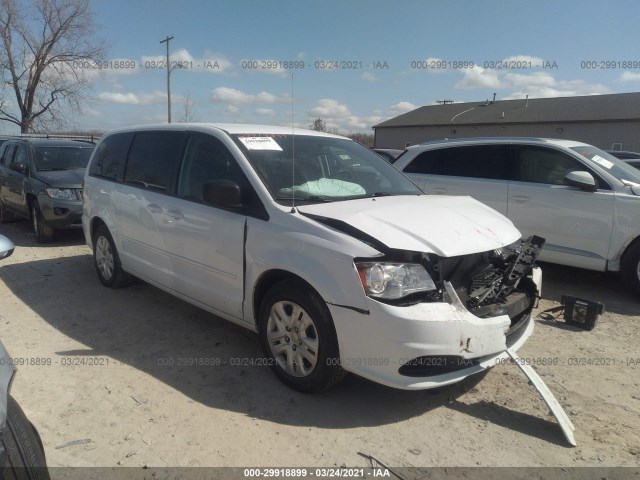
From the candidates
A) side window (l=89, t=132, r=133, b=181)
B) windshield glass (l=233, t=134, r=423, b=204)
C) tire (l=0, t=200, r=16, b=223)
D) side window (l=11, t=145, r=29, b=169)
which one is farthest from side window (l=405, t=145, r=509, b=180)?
tire (l=0, t=200, r=16, b=223)

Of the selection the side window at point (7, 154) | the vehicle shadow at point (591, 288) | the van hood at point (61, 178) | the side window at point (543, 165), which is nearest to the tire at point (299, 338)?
the vehicle shadow at point (591, 288)

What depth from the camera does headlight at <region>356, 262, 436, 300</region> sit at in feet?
8.95

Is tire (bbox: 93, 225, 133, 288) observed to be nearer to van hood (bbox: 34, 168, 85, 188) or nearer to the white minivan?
the white minivan

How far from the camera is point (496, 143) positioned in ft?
20.6

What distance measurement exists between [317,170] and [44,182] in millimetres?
6033

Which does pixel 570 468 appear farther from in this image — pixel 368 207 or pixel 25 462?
pixel 25 462

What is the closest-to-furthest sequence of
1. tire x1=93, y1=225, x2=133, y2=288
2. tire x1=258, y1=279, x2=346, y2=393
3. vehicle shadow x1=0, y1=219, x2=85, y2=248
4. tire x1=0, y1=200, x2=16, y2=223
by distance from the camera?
tire x1=258, y1=279, x2=346, y2=393 < tire x1=93, y1=225, x2=133, y2=288 < vehicle shadow x1=0, y1=219, x2=85, y2=248 < tire x1=0, y1=200, x2=16, y2=223

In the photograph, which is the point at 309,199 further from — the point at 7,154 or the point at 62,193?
the point at 7,154

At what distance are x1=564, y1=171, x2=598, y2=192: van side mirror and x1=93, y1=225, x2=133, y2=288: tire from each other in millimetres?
5209

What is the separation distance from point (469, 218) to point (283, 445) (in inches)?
78.7

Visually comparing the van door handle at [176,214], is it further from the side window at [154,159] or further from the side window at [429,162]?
the side window at [429,162]

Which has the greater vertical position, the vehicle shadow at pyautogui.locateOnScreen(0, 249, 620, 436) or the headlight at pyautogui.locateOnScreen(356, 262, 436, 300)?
the headlight at pyautogui.locateOnScreen(356, 262, 436, 300)

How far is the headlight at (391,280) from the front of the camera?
273 cm

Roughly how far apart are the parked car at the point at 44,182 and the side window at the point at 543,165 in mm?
6734
